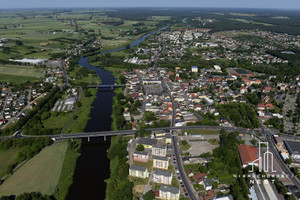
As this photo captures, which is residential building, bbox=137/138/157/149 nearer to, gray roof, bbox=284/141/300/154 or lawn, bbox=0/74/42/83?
gray roof, bbox=284/141/300/154

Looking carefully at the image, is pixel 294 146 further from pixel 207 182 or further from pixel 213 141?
pixel 207 182

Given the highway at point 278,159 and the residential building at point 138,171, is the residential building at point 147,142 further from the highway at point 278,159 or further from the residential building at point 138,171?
the highway at point 278,159

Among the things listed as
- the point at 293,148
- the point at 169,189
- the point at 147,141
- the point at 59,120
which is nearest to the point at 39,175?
the point at 147,141

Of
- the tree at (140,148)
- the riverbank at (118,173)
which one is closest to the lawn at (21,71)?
the riverbank at (118,173)

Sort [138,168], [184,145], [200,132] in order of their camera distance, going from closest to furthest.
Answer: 1. [138,168]
2. [184,145]
3. [200,132]

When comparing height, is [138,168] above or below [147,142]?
below
